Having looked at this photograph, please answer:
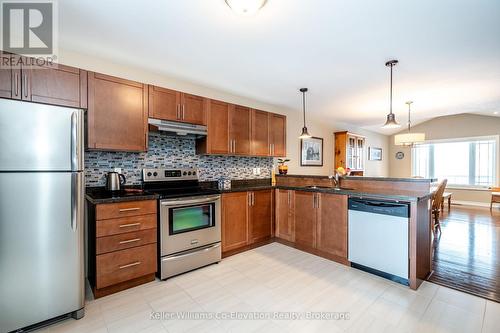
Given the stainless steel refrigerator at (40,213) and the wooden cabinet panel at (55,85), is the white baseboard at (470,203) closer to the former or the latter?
the stainless steel refrigerator at (40,213)

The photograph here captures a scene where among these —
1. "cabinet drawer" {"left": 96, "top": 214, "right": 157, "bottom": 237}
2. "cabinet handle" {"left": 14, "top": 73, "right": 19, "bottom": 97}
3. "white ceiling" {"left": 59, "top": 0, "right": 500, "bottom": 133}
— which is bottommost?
"cabinet drawer" {"left": 96, "top": 214, "right": 157, "bottom": 237}

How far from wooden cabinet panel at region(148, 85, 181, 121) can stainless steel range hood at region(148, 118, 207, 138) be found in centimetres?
8

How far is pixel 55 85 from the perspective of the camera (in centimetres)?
207

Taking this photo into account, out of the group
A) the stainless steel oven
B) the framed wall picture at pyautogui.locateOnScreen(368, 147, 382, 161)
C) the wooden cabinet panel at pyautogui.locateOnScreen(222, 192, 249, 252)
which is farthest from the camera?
the framed wall picture at pyautogui.locateOnScreen(368, 147, 382, 161)

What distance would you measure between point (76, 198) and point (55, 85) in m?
1.09

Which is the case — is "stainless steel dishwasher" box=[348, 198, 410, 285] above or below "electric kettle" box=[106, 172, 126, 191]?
below

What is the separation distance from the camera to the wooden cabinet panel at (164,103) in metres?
2.65

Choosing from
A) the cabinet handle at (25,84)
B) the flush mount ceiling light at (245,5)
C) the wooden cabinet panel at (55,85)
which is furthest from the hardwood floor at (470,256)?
the cabinet handle at (25,84)

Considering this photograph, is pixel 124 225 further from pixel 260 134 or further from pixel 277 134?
pixel 277 134

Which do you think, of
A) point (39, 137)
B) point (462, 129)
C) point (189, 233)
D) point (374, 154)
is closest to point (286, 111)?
point (189, 233)

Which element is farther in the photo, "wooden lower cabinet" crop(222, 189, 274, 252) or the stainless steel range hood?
"wooden lower cabinet" crop(222, 189, 274, 252)

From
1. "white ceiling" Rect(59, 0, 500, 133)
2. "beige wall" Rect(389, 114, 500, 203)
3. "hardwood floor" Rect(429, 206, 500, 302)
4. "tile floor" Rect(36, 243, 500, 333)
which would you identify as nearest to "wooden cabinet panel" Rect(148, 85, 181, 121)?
"white ceiling" Rect(59, 0, 500, 133)

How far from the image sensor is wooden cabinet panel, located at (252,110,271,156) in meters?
3.69

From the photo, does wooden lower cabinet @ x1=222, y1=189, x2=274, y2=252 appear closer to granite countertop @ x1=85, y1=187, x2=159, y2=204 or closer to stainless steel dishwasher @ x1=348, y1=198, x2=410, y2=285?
granite countertop @ x1=85, y1=187, x2=159, y2=204
